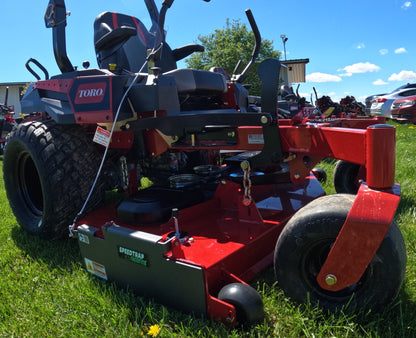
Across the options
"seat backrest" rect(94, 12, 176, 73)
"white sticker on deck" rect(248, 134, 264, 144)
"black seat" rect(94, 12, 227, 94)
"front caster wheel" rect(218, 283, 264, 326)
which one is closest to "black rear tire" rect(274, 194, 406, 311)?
"front caster wheel" rect(218, 283, 264, 326)

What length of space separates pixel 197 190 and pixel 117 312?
101 cm

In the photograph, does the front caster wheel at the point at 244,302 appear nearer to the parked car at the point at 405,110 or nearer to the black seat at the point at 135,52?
the black seat at the point at 135,52

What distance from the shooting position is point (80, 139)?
8.91 feet

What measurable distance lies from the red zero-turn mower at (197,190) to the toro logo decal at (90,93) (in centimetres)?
1

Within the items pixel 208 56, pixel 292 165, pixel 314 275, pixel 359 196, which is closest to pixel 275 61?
pixel 292 165

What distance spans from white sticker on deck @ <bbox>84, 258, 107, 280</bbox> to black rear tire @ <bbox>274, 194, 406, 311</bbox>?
102cm

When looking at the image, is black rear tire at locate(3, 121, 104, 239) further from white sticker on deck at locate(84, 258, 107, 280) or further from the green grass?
white sticker on deck at locate(84, 258, 107, 280)

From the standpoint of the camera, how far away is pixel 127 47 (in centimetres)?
312

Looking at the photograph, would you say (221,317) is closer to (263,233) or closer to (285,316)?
(285,316)

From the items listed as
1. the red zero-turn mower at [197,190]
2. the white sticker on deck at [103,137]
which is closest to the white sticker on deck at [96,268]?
the red zero-turn mower at [197,190]

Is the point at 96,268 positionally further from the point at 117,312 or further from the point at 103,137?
the point at 103,137

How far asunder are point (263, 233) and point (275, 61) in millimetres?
930

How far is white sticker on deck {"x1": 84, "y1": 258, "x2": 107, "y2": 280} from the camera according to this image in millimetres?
2059

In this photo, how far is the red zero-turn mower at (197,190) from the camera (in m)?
1.49
